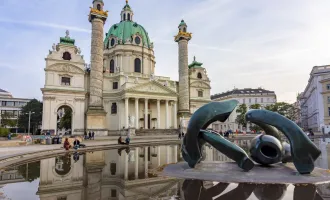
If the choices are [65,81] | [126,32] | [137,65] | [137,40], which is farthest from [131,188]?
[126,32]

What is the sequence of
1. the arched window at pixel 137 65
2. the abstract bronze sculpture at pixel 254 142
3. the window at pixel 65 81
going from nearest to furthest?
the abstract bronze sculpture at pixel 254 142 → the window at pixel 65 81 → the arched window at pixel 137 65

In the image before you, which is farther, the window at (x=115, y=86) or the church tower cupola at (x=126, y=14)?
the church tower cupola at (x=126, y=14)

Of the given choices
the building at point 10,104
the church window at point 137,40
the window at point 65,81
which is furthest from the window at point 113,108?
the building at point 10,104

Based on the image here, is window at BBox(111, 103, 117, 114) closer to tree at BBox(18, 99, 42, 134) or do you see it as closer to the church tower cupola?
the church tower cupola

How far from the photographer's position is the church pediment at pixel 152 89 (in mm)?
50219

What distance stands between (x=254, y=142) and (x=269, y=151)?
748 millimetres

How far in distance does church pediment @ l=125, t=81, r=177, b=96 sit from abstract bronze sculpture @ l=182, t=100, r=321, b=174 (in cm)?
3970

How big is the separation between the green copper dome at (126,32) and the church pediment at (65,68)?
16.8 metres

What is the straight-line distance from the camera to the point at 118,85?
52.6 meters

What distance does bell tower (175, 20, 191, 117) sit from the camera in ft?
183

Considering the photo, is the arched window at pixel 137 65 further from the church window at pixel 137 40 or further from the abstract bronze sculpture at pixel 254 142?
the abstract bronze sculpture at pixel 254 142

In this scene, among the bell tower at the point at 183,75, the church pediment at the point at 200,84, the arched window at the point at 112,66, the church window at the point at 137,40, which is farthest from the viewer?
the church pediment at the point at 200,84

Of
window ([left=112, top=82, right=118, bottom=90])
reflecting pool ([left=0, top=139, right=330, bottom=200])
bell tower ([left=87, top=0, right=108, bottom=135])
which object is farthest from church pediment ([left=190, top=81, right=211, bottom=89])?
reflecting pool ([left=0, top=139, right=330, bottom=200])

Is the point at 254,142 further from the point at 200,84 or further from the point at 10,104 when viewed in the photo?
the point at 10,104
